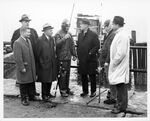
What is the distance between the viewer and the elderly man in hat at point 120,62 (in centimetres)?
555

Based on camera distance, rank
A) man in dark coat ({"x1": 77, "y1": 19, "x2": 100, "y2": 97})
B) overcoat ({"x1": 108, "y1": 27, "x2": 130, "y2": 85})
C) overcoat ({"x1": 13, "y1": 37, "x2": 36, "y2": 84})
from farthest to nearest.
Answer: man in dark coat ({"x1": 77, "y1": 19, "x2": 100, "y2": 97}), overcoat ({"x1": 13, "y1": 37, "x2": 36, "y2": 84}), overcoat ({"x1": 108, "y1": 27, "x2": 130, "y2": 85})

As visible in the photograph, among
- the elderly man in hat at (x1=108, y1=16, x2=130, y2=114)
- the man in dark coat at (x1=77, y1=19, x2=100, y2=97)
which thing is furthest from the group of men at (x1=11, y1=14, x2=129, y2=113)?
the elderly man in hat at (x1=108, y1=16, x2=130, y2=114)

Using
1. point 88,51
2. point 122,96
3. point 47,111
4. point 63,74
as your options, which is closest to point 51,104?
point 47,111

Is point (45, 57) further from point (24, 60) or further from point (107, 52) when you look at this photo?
point (107, 52)

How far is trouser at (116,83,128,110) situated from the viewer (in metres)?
5.72

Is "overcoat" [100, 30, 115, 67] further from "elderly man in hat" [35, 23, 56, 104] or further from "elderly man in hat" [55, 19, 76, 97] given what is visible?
"elderly man in hat" [35, 23, 56, 104]

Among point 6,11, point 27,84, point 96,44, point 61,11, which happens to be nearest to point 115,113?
point 96,44

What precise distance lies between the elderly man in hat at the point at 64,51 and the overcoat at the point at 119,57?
51.5 inches

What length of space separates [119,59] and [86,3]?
1.43 m

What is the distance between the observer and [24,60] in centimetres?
637

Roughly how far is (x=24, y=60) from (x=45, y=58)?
17.9 inches

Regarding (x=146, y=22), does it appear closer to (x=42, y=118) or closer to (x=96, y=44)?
(x=96, y=44)

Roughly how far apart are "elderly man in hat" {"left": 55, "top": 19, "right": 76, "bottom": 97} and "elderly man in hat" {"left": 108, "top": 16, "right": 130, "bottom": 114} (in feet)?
4.22

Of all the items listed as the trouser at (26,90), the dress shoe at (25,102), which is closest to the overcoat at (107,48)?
the trouser at (26,90)
